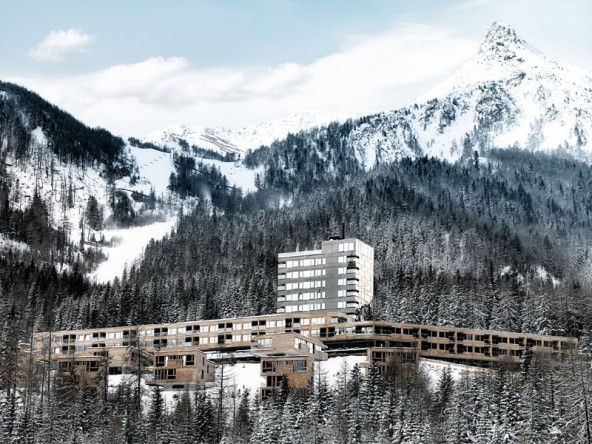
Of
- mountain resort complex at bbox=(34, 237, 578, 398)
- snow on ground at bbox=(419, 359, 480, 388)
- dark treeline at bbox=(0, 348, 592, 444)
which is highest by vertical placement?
mountain resort complex at bbox=(34, 237, 578, 398)

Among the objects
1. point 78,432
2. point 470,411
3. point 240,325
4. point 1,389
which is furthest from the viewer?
point 240,325

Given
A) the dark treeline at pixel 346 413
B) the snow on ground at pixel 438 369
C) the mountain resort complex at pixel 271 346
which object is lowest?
the dark treeline at pixel 346 413

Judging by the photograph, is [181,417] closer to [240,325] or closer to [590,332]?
[240,325]

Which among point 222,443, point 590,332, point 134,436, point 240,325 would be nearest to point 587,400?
point 222,443

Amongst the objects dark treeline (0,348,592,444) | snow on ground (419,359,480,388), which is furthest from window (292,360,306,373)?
snow on ground (419,359,480,388)

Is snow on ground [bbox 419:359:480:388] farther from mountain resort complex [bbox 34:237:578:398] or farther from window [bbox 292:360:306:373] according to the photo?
window [bbox 292:360:306:373]

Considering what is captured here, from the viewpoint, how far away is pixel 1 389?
463 ft

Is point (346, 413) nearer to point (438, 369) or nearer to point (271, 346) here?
point (271, 346)

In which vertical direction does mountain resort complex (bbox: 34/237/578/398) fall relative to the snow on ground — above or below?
above

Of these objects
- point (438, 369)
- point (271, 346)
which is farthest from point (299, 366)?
point (438, 369)

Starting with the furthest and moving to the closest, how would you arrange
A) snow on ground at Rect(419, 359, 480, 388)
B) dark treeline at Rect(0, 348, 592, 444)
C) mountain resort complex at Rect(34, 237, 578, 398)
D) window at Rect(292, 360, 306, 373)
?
mountain resort complex at Rect(34, 237, 578, 398), snow on ground at Rect(419, 359, 480, 388), window at Rect(292, 360, 306, 373), dark treeline at Rect(0, 348, 592, 444)

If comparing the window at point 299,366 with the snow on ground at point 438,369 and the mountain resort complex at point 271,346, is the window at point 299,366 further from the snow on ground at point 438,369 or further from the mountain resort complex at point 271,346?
the snow on ground at point 438,369

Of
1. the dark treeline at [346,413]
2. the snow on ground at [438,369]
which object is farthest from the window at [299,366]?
the snow on ground at [438,369]

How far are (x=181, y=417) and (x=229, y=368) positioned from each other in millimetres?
41373
